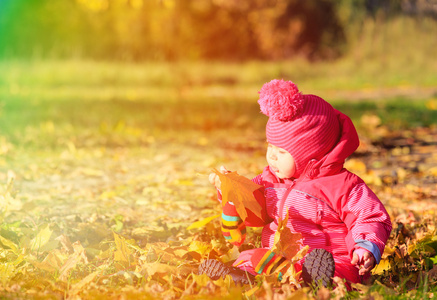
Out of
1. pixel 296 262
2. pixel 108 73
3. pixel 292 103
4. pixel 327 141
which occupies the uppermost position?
pixel 292 103

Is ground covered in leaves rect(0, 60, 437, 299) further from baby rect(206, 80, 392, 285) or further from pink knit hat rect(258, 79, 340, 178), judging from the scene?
pink knit hat rect(258, 79, 340, 178)

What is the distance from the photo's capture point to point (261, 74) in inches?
556

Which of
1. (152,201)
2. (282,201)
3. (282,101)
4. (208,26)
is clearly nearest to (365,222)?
(282,201)

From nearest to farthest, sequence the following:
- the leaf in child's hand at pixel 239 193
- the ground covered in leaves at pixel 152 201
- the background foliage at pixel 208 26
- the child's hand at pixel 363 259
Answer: the child's hand at pixel 363 259 → the ground covered in leaves at pixel 152 201 → the leaf in child's hand at pixel 239 193 → the background foliage at pixel 208 26

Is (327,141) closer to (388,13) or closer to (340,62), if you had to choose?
(340,62)

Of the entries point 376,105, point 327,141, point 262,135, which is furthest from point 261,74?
point 327,141

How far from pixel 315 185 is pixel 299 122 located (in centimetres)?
27

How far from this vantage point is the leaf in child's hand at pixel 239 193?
223 cm

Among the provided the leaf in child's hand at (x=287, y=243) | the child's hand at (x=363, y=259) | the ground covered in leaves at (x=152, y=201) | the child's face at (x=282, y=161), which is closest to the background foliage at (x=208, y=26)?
the ground covered in leaves at (x=152, y=201)

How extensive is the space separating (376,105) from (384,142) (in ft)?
10.1

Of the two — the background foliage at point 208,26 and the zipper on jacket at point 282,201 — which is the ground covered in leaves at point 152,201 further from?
the background foliage at point 208,26

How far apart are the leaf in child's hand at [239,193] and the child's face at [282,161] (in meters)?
0.13

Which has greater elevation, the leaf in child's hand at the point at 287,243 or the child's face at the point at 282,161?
the child's face at the point at 282,161

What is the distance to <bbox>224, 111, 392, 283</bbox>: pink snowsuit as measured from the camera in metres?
2.10
